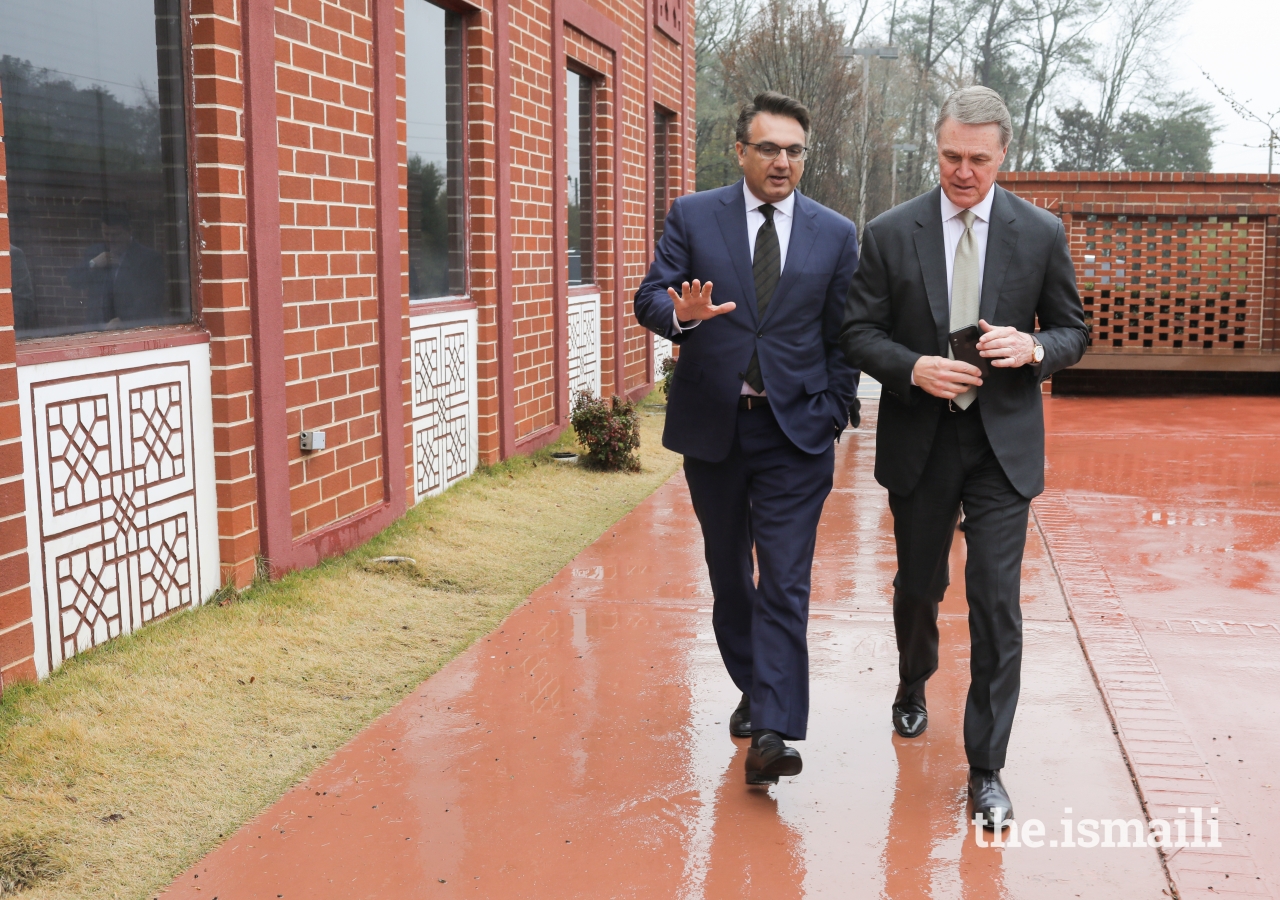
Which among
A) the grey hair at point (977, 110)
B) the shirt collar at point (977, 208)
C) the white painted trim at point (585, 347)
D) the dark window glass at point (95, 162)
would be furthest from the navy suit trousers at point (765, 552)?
the white painted trim at point (585, 347)

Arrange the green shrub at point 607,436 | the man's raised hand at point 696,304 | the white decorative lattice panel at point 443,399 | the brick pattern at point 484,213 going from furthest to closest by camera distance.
Result: 1. the green shrub at point 607,436
2. the brick pattern at point 484,213
3. the white decorative lattice panel at point 443,399
4. the man's raised hand at point 696,304

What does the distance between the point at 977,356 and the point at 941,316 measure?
20 centimetres

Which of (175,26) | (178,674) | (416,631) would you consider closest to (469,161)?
(175,26)

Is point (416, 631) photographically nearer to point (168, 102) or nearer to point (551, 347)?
point (168, 102)

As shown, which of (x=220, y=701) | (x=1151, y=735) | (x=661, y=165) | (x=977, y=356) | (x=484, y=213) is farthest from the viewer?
(x=661, y=165)

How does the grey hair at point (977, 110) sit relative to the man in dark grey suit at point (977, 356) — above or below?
above

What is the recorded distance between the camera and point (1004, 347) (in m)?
3.76

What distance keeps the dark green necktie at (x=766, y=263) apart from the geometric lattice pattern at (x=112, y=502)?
2.39 meters

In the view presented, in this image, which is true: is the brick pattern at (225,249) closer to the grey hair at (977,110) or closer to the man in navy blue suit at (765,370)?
the man in navy blue suit at (765,370)

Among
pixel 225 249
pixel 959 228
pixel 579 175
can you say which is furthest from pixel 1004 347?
pixel 579 175

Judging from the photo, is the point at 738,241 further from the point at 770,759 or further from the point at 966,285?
the point at 770,759

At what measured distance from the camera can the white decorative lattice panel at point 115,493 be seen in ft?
14.7

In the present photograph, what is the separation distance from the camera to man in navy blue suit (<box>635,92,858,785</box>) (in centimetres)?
400

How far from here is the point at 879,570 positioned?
6.95 metres
